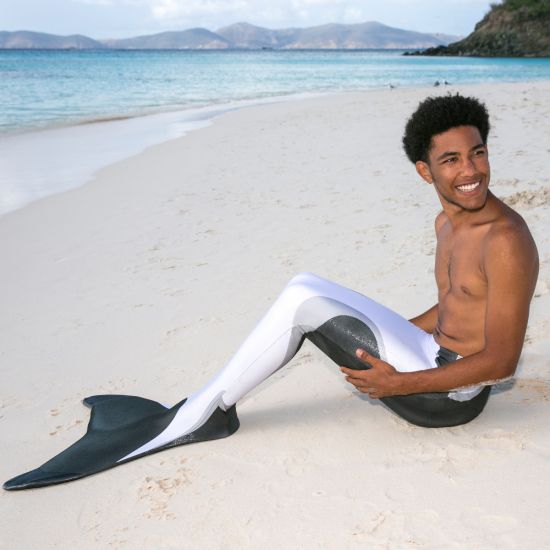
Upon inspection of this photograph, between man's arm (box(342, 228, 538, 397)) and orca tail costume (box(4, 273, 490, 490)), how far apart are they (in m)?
0.14

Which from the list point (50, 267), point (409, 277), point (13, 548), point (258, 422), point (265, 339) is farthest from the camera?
point (50, 267)

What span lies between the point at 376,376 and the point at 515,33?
81.6m

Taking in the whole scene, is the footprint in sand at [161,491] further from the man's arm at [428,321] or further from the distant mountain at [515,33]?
the distant mountain at [515,33]

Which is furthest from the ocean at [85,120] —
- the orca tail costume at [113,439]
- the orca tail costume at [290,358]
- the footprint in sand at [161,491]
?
the footprint in sand at [161,491]

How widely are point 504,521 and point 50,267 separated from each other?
466 cm

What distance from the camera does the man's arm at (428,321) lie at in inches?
120

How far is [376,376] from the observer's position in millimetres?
2482

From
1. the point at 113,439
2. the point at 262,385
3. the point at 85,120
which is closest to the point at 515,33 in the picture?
the point at 85,120

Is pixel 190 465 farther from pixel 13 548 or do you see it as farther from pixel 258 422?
pixel 13 548

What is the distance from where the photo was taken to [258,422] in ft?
10.1

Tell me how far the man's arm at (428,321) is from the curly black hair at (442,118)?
0.73 meters

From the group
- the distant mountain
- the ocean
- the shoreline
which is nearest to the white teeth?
the shoreline

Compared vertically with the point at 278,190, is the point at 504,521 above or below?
above

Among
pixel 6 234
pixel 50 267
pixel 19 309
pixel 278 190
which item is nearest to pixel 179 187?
pixel 278 190
